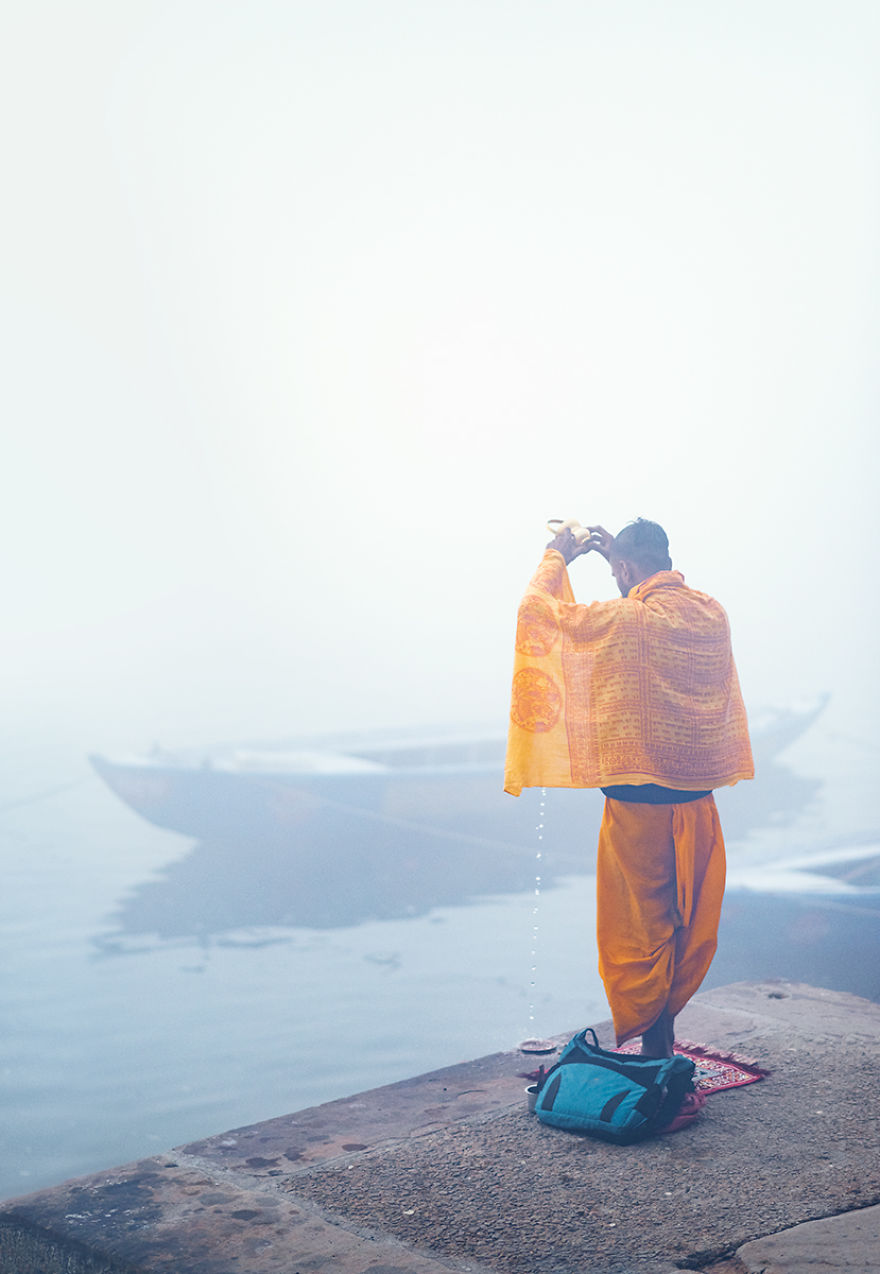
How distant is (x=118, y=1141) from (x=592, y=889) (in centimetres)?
1097

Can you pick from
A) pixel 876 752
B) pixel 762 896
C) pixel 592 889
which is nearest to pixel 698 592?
pixel 762 896

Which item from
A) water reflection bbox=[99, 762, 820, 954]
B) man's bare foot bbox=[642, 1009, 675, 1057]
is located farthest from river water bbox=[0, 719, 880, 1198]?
man's bare foot bbox=[642, 1009, 675, 1057]

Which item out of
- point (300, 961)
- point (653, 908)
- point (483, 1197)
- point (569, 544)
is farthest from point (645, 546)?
point (300, 961)

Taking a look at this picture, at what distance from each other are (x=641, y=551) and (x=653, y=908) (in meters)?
1.02

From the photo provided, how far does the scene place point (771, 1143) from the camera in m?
2.47

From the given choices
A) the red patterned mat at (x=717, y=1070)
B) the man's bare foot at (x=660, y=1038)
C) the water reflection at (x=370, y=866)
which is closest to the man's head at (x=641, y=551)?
the man's bare foot at (x=660, y=1038)

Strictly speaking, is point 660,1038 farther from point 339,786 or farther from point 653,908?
point 339,786

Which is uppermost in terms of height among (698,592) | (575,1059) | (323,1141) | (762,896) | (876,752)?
(698,592)

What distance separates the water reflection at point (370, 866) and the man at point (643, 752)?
527 inches

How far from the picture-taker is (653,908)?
2836 mm

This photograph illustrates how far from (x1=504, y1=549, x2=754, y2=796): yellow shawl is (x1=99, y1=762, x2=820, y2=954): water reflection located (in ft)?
43.9

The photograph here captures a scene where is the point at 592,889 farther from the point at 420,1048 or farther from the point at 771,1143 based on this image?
the point at 771,1143

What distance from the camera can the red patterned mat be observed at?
288 centimetres

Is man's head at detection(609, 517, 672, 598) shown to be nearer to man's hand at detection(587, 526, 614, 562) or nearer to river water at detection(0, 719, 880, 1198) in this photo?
man's hand at detection(587, 526, 614, 562)
